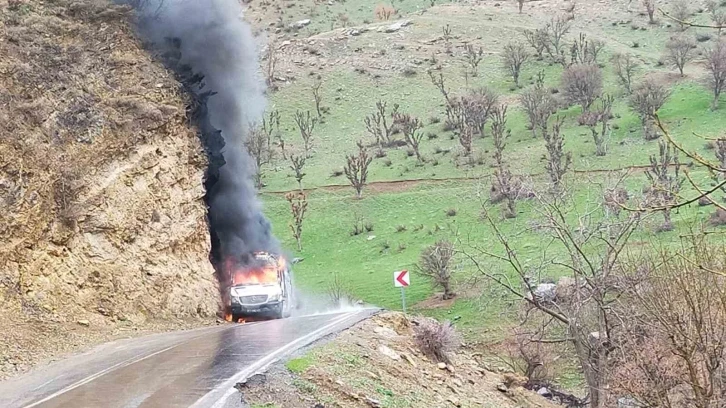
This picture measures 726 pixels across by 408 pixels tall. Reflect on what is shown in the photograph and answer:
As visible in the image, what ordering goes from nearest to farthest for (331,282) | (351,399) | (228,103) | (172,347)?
(351,399) < (172,347) < (228,103) < (331,282)

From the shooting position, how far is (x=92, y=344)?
56.9 ft

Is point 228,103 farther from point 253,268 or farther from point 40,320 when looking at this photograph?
point 40,320

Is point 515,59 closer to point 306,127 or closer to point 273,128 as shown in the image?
point 306,127

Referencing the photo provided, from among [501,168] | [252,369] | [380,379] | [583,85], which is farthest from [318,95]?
[252,369]

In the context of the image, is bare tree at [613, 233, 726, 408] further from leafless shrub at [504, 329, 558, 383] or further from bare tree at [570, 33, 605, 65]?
bare tree at [570, 33, 605, 65]

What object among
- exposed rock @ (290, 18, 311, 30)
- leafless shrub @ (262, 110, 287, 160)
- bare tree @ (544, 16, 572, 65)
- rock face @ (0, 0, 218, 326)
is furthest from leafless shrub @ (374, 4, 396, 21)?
rock face @ (0, 0, 218, 326)

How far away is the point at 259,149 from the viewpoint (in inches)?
2667

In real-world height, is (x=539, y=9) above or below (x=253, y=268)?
above

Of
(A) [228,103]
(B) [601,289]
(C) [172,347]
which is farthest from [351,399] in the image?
(A) [228,103]

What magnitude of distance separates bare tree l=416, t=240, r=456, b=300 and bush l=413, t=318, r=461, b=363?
15.4 meters

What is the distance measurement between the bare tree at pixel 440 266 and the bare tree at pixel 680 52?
158ft

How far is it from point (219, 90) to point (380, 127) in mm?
45063

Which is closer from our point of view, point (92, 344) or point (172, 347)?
point (172, 347)

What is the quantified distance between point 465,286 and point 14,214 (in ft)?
68.7
